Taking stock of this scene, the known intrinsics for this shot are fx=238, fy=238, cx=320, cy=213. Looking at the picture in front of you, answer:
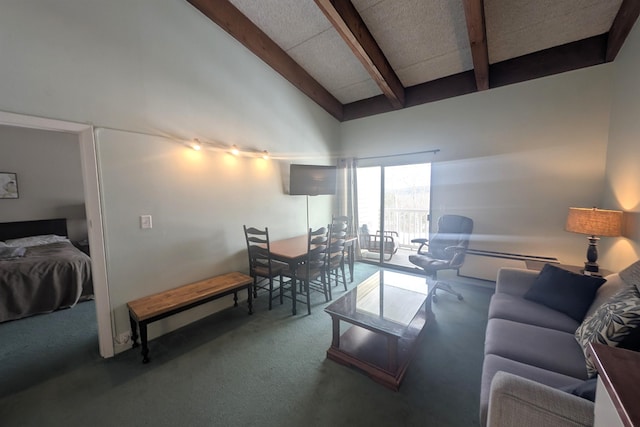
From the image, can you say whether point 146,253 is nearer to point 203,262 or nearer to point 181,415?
point 203,262

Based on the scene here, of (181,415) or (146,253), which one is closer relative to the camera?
(181,415)

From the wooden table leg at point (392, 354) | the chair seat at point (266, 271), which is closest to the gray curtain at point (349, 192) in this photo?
the chair seat at point (266, 271)

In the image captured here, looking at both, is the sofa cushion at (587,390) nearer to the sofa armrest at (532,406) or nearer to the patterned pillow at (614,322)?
the sofa armrest at (532,406)

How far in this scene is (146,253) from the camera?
92.2 inches

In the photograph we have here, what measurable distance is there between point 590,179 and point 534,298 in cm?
200

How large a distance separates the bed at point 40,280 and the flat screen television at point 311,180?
2896 mm

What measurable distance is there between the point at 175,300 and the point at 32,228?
403 cm

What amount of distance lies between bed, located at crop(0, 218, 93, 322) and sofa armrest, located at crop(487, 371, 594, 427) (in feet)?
13.6

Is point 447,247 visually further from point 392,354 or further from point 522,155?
point 392,354

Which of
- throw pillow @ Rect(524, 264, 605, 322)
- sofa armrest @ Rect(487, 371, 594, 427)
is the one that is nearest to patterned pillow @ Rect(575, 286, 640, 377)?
sofa armrest @ Rect(487, 371, 594, 427)

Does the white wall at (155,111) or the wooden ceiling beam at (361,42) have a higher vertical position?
the wooden ceiling beam at (361,42)

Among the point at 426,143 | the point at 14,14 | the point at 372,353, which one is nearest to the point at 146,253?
the point at 14,14

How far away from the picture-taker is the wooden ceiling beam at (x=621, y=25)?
211 cm

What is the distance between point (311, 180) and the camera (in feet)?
12.7
